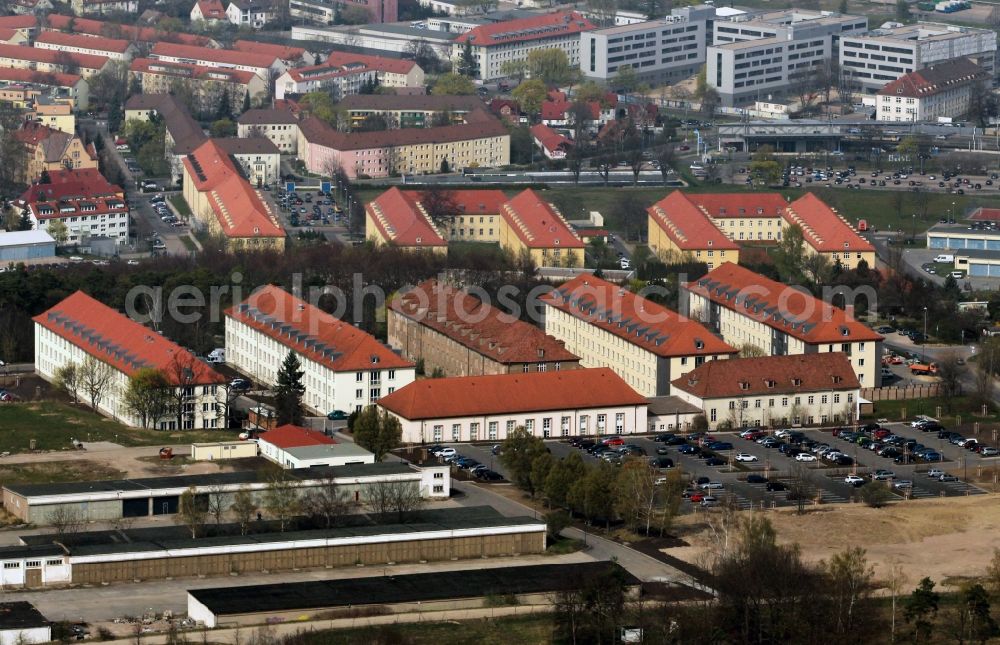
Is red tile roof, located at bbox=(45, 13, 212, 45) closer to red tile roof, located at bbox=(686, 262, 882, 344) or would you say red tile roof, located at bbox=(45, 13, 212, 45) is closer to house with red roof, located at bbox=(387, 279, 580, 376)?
house with red roof, located at bbox=(387, 279, 580, 376)

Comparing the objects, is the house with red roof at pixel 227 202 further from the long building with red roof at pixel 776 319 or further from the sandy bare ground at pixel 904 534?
the sandy bare ground at pixel 904 534

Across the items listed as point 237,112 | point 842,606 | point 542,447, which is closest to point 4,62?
point 237,112

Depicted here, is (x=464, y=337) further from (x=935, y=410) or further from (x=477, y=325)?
(x=935, y=410)

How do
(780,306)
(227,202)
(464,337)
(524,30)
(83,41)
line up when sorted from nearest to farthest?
(464,337)
(780,306)
(227,202)
(83,41)
(524,30)

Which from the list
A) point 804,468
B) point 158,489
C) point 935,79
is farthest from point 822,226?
point 158,489

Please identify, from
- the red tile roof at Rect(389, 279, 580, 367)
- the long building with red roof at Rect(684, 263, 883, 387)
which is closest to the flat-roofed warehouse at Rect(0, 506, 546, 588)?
the red tile roof at Rect(389, 279, 580, 367)

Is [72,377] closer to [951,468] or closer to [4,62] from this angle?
[951,468]
